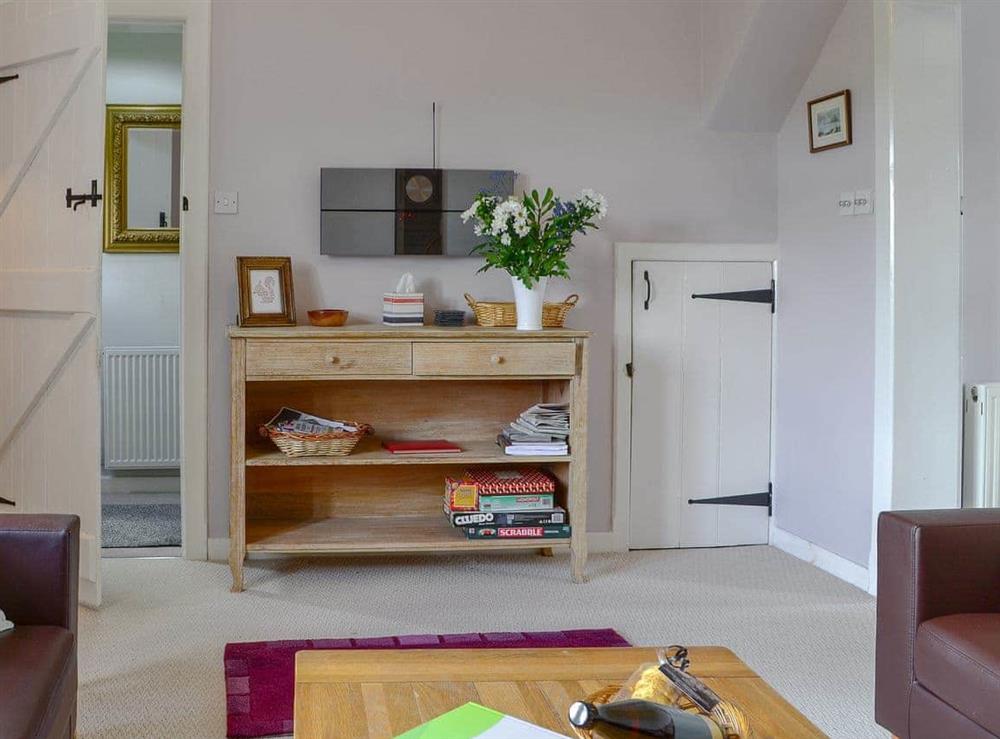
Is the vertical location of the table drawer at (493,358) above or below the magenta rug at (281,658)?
above

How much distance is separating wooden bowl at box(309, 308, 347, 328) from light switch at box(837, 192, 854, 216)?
1891 mm

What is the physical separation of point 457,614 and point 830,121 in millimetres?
2293

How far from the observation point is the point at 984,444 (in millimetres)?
4078

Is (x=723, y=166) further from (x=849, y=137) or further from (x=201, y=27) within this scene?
(x=201, y=27)

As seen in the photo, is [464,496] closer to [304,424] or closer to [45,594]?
[304,424]

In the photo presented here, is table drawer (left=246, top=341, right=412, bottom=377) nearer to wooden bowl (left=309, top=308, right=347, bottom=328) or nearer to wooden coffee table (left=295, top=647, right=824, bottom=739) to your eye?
wooden bowl (left=309, top=308, right=347, bottom=328)

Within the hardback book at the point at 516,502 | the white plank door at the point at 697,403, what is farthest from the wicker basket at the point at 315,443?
the white plank door at the point at 697,403

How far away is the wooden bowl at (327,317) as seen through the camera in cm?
442

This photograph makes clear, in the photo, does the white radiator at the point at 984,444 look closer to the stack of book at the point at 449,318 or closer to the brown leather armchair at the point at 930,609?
the brown leather armchair at the point at 930,609

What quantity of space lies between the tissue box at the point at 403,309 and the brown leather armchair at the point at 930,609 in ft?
7.07

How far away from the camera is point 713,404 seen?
4.92 metres

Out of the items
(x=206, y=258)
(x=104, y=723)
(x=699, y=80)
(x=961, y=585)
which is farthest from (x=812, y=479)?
(x=104, y=723)

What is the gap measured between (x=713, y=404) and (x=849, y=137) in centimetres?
122

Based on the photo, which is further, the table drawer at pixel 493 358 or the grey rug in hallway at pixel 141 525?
the grey rug in hallway at pixel 141 525
